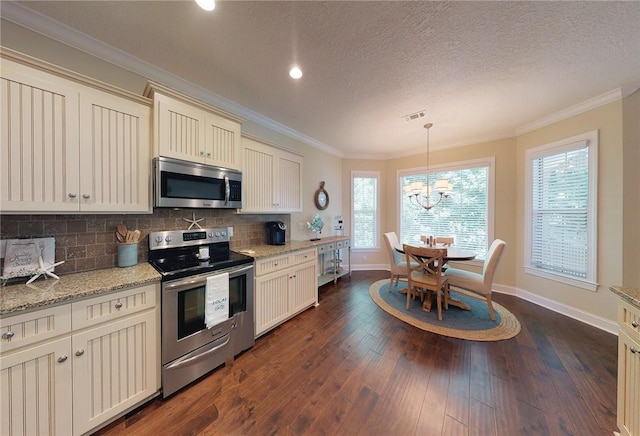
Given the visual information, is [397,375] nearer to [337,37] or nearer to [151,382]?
[151,382]

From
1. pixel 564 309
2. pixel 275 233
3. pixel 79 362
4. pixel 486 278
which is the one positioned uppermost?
pixel 275 233

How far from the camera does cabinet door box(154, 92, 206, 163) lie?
1755 mm

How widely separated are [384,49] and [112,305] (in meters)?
2.79

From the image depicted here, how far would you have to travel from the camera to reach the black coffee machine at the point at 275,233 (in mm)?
2961

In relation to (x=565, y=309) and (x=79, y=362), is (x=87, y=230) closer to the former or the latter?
(x=79, y=362)

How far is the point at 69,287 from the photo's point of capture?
1.28 meters

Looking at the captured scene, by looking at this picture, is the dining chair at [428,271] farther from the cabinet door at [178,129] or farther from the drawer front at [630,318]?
the cabinet door at [178,129]

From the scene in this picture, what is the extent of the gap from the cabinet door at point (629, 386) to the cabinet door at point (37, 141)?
3492mm

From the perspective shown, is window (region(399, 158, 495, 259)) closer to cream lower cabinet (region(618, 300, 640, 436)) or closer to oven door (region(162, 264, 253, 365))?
cream lower cabinet (region(618, 300, 640, 436))

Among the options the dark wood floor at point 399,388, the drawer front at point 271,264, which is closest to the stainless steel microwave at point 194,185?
the drawer front at point 271,264

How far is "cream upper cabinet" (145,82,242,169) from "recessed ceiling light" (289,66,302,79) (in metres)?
0.76

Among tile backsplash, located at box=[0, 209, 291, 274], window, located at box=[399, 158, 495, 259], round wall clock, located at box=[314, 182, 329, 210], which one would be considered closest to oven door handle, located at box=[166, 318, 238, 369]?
tile backsplash, located at box=[0, 209, 291, 274]

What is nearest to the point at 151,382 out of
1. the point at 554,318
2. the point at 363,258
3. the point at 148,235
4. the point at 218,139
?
the point at 148,235

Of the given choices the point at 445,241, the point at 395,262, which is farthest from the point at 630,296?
the point at 445,241
